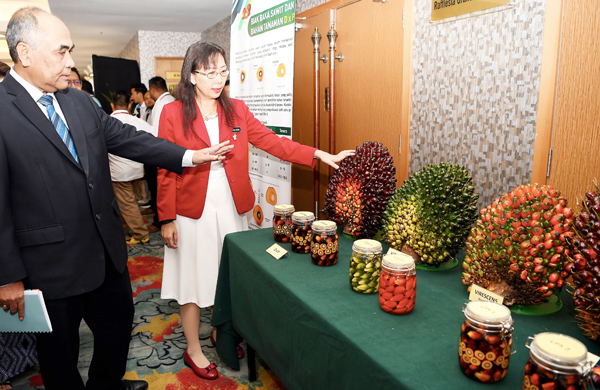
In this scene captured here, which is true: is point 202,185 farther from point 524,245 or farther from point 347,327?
point 524,245

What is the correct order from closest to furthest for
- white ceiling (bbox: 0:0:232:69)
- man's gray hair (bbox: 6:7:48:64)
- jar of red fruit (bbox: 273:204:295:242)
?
man's gray hair (bbox: 6:7:48:64) < jar of red fruit (bbox: 273:204:295:242) < white ceiling (bbox: 0:0:232:69)

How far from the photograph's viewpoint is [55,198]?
1.28 meters

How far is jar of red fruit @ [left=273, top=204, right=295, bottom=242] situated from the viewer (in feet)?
4.97

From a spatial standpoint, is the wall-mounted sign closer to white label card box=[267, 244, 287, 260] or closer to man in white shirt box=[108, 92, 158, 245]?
white label card box=[267, 244, 287, 260]

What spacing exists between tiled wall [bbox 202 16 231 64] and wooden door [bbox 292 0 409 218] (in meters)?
2.86

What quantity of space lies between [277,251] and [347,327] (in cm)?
54

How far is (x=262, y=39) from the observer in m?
2.99

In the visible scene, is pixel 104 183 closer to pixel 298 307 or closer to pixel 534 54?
pixel 298 307

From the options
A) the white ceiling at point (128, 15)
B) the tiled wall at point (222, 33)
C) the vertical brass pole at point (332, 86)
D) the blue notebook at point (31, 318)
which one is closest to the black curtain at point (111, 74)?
the white ceiling at point (128, 15)

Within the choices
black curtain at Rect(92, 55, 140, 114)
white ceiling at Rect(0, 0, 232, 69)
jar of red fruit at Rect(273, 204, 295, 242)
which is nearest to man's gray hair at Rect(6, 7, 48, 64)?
jar of red fruit at Rect(273, 204, 295, 242)

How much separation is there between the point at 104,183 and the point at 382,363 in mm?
1190

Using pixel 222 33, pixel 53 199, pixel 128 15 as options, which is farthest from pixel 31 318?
pixel 128 15

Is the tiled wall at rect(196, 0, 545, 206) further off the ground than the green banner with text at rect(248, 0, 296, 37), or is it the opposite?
the green banner with text at rect(248, 0, 296, 37)

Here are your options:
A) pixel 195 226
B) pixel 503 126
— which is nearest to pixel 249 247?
pixel 195 226
